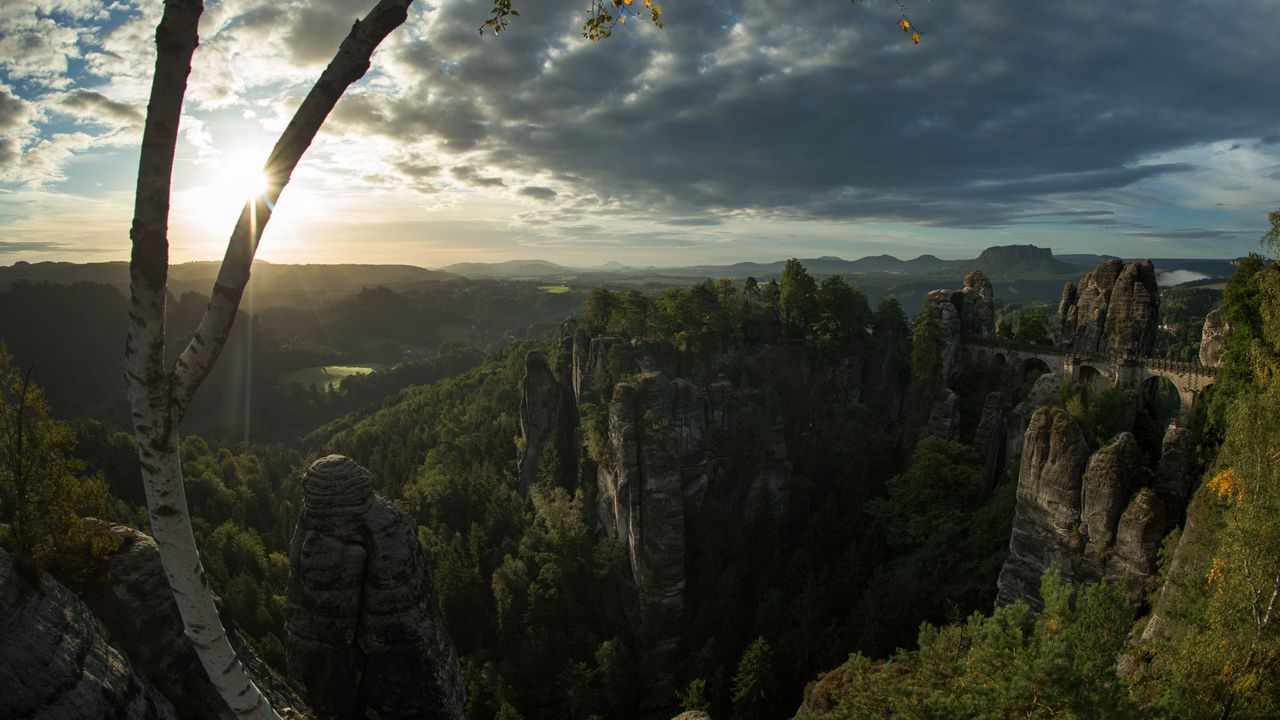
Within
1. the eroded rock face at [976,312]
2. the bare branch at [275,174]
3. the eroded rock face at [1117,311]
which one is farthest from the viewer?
the eroded rock face at [976,312]

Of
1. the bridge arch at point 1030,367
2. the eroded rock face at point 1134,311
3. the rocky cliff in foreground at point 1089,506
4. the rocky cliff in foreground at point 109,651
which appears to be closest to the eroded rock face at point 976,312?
the bridge arch at point 1030,367

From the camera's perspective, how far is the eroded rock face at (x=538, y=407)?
4503 centimetres

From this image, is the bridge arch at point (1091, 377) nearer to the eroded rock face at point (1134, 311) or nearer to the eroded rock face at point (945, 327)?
the eroded rock face at point (1134, 311)

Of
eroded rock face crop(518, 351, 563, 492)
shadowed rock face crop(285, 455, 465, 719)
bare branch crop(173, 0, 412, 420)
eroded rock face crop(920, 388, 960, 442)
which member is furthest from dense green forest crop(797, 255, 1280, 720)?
eroded rock face crop(518, 351, 563, 492)

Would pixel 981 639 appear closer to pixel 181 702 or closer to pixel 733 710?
pixel 181 702

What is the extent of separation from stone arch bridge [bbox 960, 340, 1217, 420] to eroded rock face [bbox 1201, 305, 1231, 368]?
52 centimetres

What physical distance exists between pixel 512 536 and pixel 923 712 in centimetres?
3283

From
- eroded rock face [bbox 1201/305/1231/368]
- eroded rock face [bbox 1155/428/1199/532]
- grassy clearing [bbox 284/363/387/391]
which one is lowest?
grassy clearing [bbox 284/363/387/391]

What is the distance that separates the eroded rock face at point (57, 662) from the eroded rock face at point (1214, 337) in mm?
43292

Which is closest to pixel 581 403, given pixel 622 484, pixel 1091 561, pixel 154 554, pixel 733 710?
pixel 622 484

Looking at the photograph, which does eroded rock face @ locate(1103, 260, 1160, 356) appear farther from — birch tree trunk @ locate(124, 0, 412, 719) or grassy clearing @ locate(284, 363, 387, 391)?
grassy clearing @ locate(284, 363, 387, 391)

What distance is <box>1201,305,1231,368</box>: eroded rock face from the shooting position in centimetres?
3083

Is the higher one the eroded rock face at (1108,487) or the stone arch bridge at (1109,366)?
the stone arch bridge at (1109,366)

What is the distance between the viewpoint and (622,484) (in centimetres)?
3422
